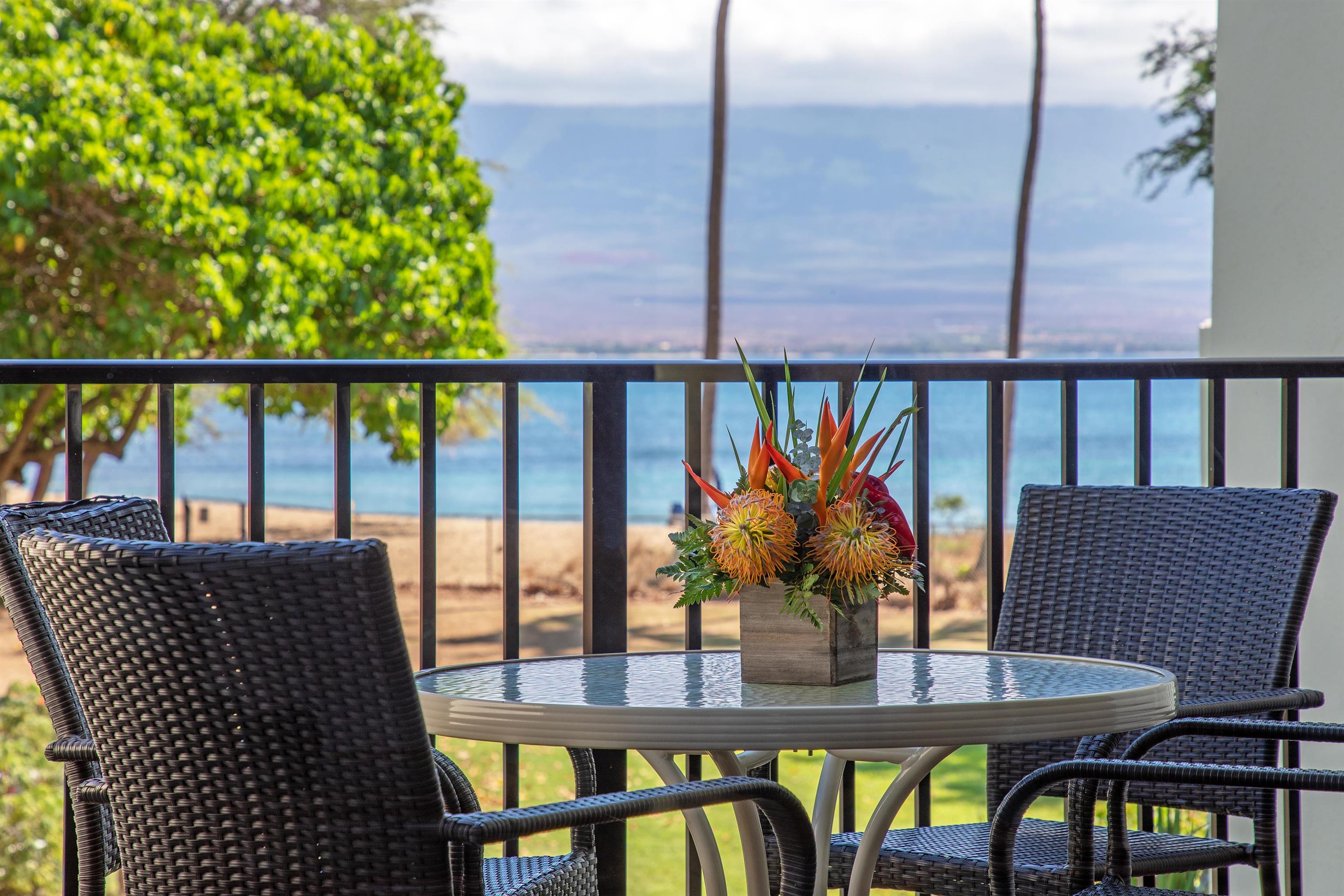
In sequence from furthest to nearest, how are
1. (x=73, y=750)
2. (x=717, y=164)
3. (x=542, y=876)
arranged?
(x=717, y=164) < (x=542, y=876) < (x=73, y=750)

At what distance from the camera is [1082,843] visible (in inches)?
72.7

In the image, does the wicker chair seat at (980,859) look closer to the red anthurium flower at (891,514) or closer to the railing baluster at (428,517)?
the red anthurium flower at (891,514)

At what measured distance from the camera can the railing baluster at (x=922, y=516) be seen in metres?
2.55

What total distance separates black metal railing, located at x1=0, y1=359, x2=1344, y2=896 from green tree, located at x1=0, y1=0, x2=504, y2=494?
7381 millimetres

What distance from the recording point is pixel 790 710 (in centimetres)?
149

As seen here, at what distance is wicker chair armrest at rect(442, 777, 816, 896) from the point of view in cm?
129

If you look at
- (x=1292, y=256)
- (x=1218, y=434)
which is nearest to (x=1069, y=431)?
(x=1218, y=434)

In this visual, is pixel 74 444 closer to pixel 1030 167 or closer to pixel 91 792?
pixel 91 792

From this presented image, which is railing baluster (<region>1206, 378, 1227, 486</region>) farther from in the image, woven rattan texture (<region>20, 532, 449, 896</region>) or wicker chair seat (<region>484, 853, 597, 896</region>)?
woven rattan texture (<region>20, 532, 449, 896</region>)

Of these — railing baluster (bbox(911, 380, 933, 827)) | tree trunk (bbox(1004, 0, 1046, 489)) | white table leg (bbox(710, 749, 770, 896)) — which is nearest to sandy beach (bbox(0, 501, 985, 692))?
tree trunk (bbox(1004, 0, 1046, 489))

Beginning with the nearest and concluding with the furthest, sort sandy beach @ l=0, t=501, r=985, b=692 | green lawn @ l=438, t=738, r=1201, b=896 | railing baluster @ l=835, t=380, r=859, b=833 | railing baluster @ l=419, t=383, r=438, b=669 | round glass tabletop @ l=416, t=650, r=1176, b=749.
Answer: round glass tabletop @ l=416, t=650, r=1176, b=749
railing baluster @ l=419, t=383, r=438, b=669
railing baluster @ l=835, t=380, r=859, b=833
green lawn @ l=438, t=738, r=1201, b=896
sandy beach @ l=0, t=501, r=985, b=692

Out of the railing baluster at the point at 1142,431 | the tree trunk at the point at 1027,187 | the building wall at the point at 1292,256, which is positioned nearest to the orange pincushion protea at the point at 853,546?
the railing baluster at the point at 1142,431

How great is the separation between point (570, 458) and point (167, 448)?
27.3m

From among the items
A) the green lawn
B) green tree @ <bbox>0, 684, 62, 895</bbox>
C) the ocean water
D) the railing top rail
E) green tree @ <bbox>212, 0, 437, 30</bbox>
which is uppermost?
green tree @ <bbox>212, 0, 437, 30</bbox>
